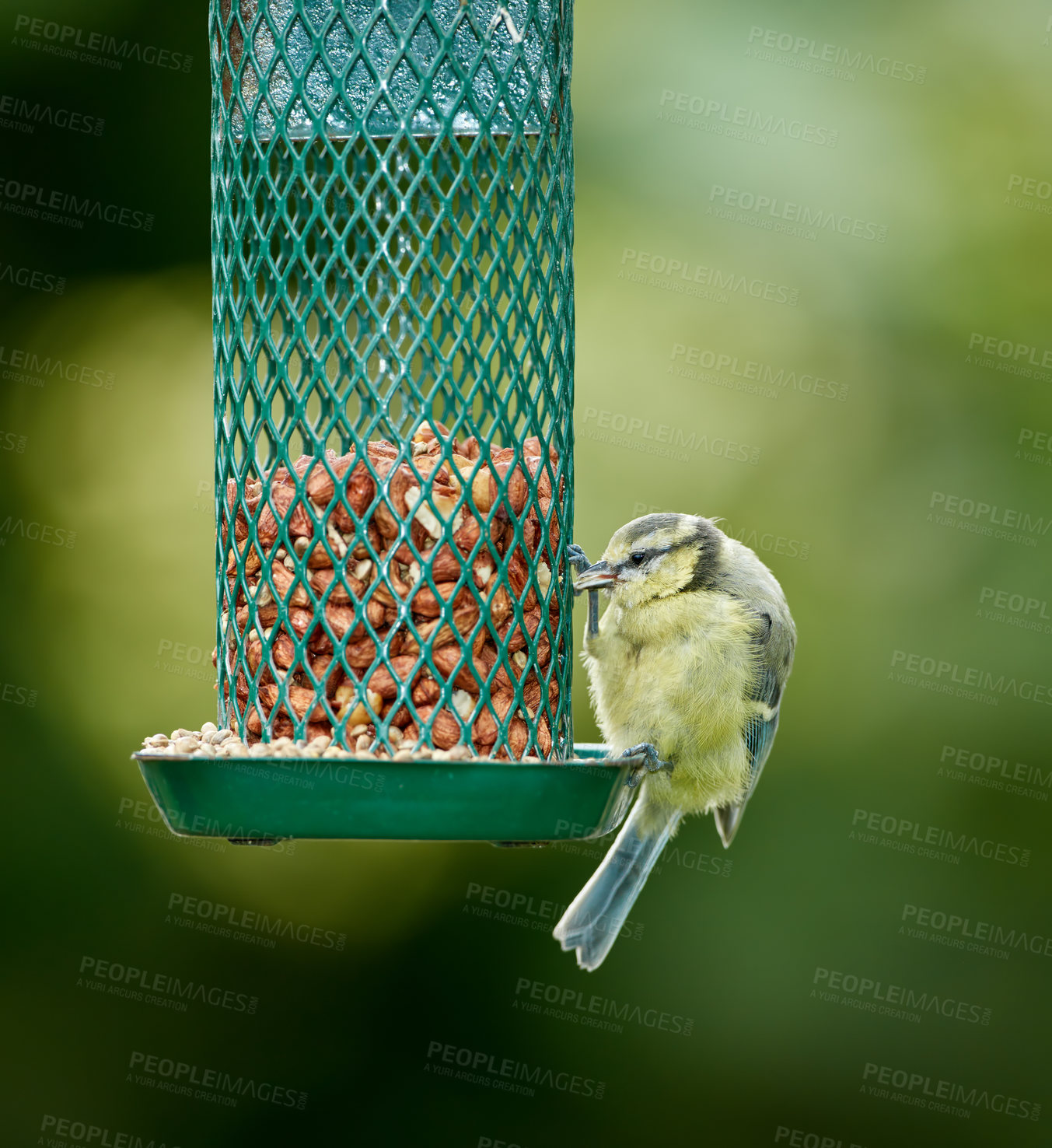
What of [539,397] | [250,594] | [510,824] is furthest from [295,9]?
[510,824]

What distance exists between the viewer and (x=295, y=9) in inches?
113

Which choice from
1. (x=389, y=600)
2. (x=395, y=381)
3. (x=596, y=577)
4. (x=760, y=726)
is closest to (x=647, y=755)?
(x=596, y=577)

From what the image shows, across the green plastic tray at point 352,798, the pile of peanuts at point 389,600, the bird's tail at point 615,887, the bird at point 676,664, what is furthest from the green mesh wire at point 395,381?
the bird's tail at point 615,887

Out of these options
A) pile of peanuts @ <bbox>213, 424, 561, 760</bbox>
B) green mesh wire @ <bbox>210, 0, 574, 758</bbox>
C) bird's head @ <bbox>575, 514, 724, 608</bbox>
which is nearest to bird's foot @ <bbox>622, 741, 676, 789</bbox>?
bird's head @ <bbox>575, 514, 724, 608</bbox>

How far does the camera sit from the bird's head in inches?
151

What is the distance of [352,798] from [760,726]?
6.39 ft

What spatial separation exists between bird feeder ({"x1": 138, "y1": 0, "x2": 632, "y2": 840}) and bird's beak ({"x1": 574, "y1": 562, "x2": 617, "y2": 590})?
0.43m

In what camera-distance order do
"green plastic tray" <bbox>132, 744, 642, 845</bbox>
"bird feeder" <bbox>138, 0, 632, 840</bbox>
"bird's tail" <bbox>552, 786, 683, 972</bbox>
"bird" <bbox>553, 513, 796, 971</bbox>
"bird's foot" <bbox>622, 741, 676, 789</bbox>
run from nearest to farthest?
"green plastic tray" <bbox>132, 744, 642, 845</bbox> < "bird feeder" <bbox>138, 0, 632, 840</bbox> < "bird's foot" <bbox>622, 741, 676, 789</bbox> < "bird" <bbox>553, 513, 796, 971</bbox> < "bird's tail" <bbox>552, 786, 683, 972</bbox>

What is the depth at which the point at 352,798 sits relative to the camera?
265cm

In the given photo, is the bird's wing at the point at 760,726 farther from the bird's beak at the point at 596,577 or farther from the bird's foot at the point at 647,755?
the bird's beak at the point at 596,577

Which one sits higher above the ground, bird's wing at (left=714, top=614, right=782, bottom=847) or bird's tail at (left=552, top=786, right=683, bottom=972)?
bird's wing at (left=714, top=614, right=782, bottom=847)

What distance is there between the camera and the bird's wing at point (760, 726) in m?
4.14

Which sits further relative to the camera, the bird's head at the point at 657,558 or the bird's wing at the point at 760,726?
the bird's wing at the point at 760,726

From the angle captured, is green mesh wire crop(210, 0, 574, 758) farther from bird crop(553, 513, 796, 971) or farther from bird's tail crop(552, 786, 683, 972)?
bird's tail crop(552, 786, 683, 972)
